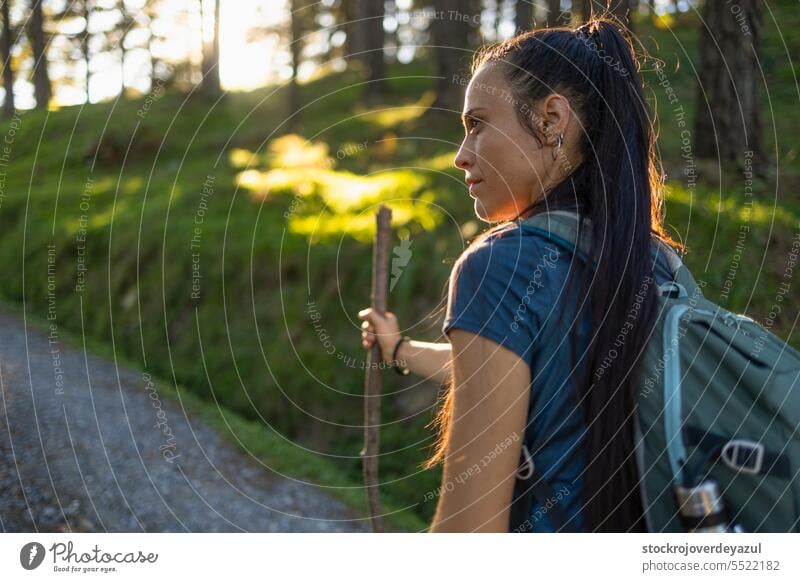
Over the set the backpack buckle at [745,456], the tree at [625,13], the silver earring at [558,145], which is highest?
the silver earring at [558,145]

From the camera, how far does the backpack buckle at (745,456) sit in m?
1.56

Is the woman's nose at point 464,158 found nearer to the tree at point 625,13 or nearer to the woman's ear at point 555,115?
the woman's ear at point 555,115

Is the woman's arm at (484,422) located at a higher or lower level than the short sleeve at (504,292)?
lower

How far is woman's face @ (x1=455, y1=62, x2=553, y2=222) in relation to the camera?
1.83 metres

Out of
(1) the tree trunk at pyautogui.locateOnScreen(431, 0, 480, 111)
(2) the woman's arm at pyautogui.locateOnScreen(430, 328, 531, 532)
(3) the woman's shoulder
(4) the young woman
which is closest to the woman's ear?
(4) the young woman

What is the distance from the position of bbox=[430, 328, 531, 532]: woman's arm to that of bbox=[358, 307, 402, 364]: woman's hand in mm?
1159

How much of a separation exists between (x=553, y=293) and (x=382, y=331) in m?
1.26

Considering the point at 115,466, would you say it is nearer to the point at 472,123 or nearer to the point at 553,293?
the point at 472,123

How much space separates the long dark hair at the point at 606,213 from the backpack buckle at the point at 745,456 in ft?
0.58

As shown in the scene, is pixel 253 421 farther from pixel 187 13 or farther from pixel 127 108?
pixel 127 108

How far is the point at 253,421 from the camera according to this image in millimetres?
7039

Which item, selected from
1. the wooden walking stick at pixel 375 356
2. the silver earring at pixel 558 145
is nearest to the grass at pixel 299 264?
the wooden walking stick at pixel 375 356

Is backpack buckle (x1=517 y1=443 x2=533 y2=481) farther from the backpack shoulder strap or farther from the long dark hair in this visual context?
the backpack shoulder strap
